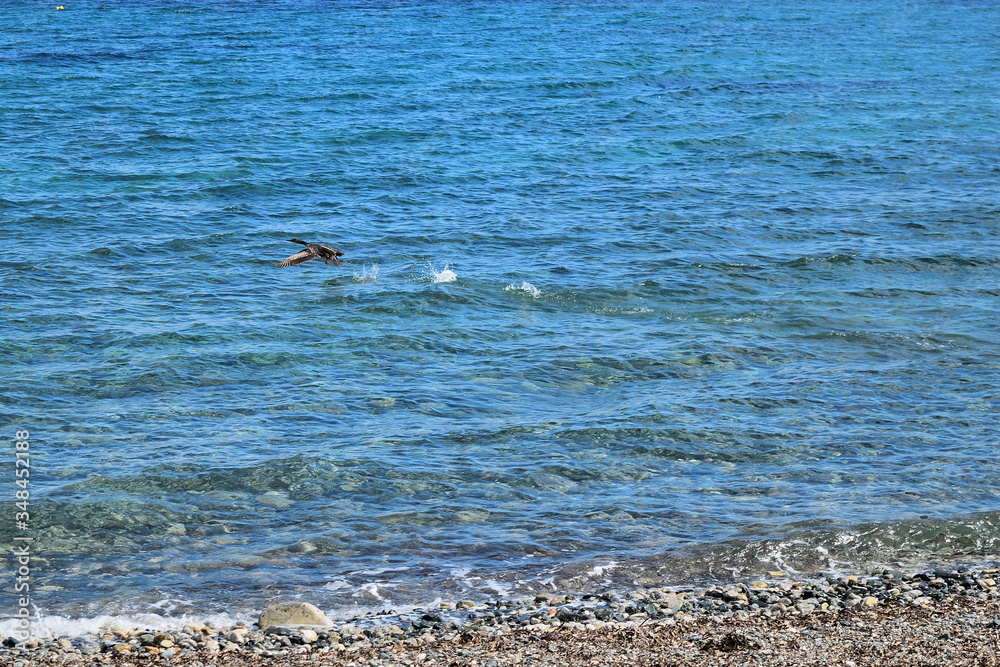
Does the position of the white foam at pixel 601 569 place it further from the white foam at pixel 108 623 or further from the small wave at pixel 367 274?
the small wave at pixel 367 274

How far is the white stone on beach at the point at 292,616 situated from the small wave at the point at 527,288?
11.0m

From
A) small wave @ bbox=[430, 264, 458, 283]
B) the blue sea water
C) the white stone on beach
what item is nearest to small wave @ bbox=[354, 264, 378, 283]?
the blue sea water

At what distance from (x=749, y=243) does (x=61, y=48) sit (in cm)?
3309

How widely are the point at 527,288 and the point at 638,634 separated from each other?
38.2 feet

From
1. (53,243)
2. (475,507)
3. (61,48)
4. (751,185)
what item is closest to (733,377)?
(475,507)

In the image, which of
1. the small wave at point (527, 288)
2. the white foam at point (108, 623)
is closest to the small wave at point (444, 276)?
the small wave at point (527, 288)

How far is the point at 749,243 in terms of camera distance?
79.2 ft

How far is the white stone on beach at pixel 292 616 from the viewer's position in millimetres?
10812

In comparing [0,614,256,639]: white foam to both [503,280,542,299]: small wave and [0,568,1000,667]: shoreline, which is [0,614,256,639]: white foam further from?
[503,280,542,299]: small wave

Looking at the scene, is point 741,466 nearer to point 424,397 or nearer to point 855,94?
point 424,397

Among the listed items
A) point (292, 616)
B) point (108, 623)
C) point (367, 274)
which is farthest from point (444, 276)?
point (108, 623)

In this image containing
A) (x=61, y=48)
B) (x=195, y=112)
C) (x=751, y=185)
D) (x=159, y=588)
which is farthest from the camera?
(x=61, y=48)

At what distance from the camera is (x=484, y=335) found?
19484 millimetres

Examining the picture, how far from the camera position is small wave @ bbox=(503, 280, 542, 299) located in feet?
69.6
